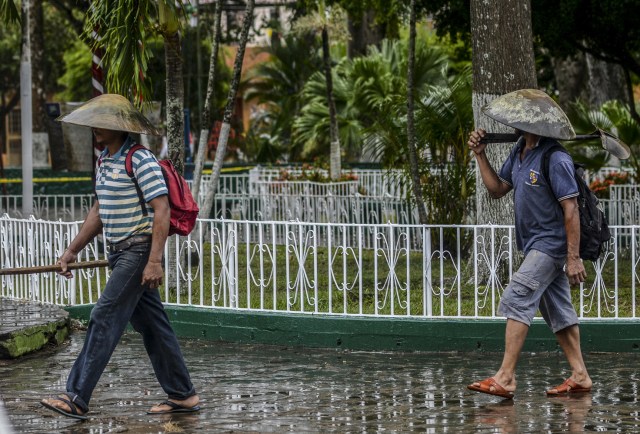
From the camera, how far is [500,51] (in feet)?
38.4

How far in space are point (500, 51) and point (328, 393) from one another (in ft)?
15.7

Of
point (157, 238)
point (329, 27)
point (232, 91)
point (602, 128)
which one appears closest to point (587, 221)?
point (157, 238)

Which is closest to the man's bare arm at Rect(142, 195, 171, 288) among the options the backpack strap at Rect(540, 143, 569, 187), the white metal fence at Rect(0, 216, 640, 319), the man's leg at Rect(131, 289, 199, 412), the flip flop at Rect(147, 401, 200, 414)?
the man's leg at Rect(131, 289, 199, 412)

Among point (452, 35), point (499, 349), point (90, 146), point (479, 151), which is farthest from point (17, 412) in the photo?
point (452, 35)

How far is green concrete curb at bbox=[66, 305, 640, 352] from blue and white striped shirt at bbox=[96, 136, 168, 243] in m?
3.12

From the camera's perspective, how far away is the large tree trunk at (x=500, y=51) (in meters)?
11.7

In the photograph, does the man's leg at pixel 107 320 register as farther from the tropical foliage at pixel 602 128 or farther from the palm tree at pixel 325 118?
the palm tree at pixel 325 118

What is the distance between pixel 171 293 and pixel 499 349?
10.5ft

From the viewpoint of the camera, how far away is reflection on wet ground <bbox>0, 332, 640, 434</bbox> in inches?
273

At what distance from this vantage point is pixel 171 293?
11508 millimetres

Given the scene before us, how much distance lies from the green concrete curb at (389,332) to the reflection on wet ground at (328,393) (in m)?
0.15

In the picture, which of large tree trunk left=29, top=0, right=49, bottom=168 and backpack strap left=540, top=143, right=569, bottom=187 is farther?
large tree trunk left=29, top=0, right=49, bottom=168

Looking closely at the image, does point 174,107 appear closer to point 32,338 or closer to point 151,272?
point 32,338

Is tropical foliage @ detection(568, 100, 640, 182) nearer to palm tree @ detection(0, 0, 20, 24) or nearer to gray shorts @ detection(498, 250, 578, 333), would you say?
palm tree @ detection(0, 0, 20, 24)
